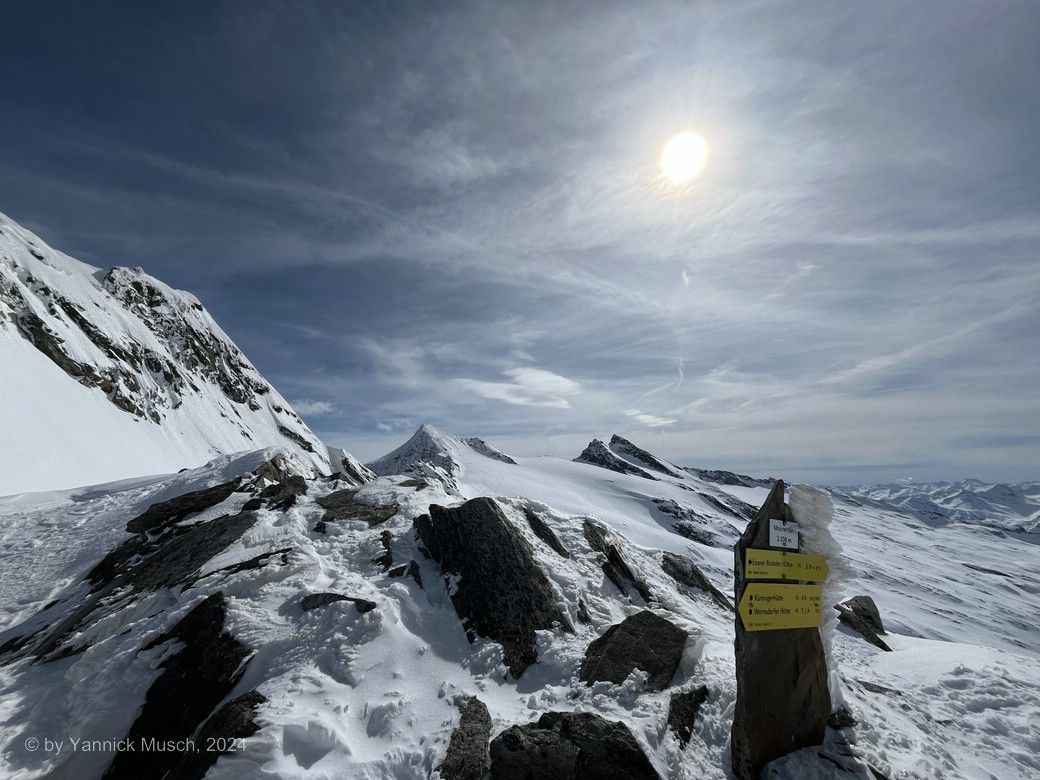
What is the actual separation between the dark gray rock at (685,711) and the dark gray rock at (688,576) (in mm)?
8427

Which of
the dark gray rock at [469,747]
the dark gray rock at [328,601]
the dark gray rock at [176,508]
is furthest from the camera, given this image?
the dark gray rock at [176,508]

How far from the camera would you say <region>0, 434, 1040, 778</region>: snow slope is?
22.0ft

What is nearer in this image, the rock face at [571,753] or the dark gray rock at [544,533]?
the rock face at [571,753]

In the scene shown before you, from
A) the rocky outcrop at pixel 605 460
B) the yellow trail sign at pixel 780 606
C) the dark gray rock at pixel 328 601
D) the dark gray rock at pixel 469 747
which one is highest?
the rocky outcrop at pixel 605 460

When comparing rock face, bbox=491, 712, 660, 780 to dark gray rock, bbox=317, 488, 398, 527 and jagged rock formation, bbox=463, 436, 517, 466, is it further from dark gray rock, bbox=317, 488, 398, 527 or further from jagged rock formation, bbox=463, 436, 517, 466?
jagged rock formation, bbox=463, 436, 517, 466

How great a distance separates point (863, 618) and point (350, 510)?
19801mm

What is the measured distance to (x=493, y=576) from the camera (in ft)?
36.7

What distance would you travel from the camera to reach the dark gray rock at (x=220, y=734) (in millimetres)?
5926

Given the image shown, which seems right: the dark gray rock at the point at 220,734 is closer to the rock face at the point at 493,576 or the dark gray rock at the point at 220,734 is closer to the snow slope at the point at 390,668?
the snow slope at the point at 390,668

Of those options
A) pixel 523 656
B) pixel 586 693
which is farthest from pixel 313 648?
pixel 586 693

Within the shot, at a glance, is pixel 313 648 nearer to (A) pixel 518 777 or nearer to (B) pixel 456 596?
(B) pixel 456 596

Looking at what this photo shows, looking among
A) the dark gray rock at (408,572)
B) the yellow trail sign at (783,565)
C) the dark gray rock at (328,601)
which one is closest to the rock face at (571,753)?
the yellow trail sign at (783,565)

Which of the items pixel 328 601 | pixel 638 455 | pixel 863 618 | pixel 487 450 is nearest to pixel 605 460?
pixel 638 455

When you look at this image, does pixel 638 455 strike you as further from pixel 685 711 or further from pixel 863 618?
pixel 685 711
